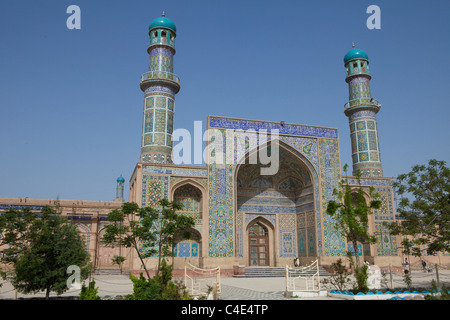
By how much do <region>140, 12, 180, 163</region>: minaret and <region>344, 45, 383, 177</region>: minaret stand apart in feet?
36.7

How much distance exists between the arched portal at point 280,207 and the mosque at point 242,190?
0.06 meters

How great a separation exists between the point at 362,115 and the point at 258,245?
1032cm

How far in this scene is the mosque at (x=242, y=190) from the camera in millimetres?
17734

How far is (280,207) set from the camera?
2128 cm

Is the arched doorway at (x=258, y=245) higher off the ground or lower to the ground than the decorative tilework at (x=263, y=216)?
lower

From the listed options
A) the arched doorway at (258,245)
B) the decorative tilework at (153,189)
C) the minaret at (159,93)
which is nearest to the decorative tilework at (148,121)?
the minaret at (159,93)

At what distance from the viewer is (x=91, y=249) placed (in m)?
19.8

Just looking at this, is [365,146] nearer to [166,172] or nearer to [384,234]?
[384,234]

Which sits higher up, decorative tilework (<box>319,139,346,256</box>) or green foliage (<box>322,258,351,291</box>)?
decorative tilework (<box>319,139,346,256</box>)

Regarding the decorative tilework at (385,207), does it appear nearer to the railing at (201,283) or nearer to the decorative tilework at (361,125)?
the decorative tilework at (361,125)

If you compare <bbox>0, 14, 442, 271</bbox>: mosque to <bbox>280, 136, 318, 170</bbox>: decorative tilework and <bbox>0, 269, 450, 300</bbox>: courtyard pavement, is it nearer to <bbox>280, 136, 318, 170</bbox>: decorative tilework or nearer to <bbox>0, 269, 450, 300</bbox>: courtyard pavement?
<bbox>280, 136, 318, 170</bbox>: decorative tilework

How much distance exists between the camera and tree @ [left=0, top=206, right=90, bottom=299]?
7.77 meters

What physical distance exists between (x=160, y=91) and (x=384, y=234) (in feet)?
47.4

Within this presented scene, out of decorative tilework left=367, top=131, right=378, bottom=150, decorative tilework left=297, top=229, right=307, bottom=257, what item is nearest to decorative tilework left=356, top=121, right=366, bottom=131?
decorative tilework left=367, top=131, right=378, bottom=150
